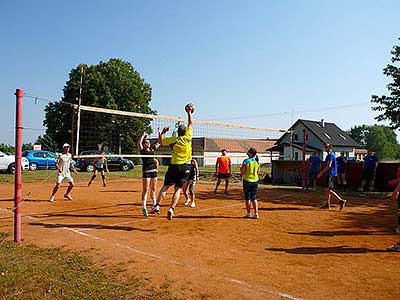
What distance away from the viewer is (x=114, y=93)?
45.5m

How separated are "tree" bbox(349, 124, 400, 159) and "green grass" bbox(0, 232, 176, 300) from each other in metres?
122

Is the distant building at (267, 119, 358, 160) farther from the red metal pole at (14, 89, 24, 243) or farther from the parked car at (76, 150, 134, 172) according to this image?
the red metal pole at (14, 89, 24, 243)

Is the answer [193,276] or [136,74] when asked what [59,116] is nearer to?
[136,74]

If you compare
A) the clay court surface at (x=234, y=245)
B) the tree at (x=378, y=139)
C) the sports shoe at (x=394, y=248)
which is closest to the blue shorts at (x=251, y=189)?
the clay court surface at (x=234, y=245)

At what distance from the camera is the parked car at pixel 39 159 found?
28.8 metres

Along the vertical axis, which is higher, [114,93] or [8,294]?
[114,93]

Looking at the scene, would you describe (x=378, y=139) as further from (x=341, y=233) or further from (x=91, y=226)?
(x=91, y=226)

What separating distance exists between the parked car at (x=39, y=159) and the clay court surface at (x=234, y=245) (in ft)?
61.8

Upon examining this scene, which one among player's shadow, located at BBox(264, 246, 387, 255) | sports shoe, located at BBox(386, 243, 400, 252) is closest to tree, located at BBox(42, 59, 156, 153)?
player's shadow, located at BBox(264, 246, 387, 255)

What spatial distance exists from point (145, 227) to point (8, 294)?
155 inches

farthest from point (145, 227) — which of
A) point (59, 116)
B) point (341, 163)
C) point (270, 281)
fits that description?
point (59, 116)

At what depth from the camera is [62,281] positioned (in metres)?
4.56

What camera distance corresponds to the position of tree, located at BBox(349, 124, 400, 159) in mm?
118412

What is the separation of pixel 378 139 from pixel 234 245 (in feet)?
422
